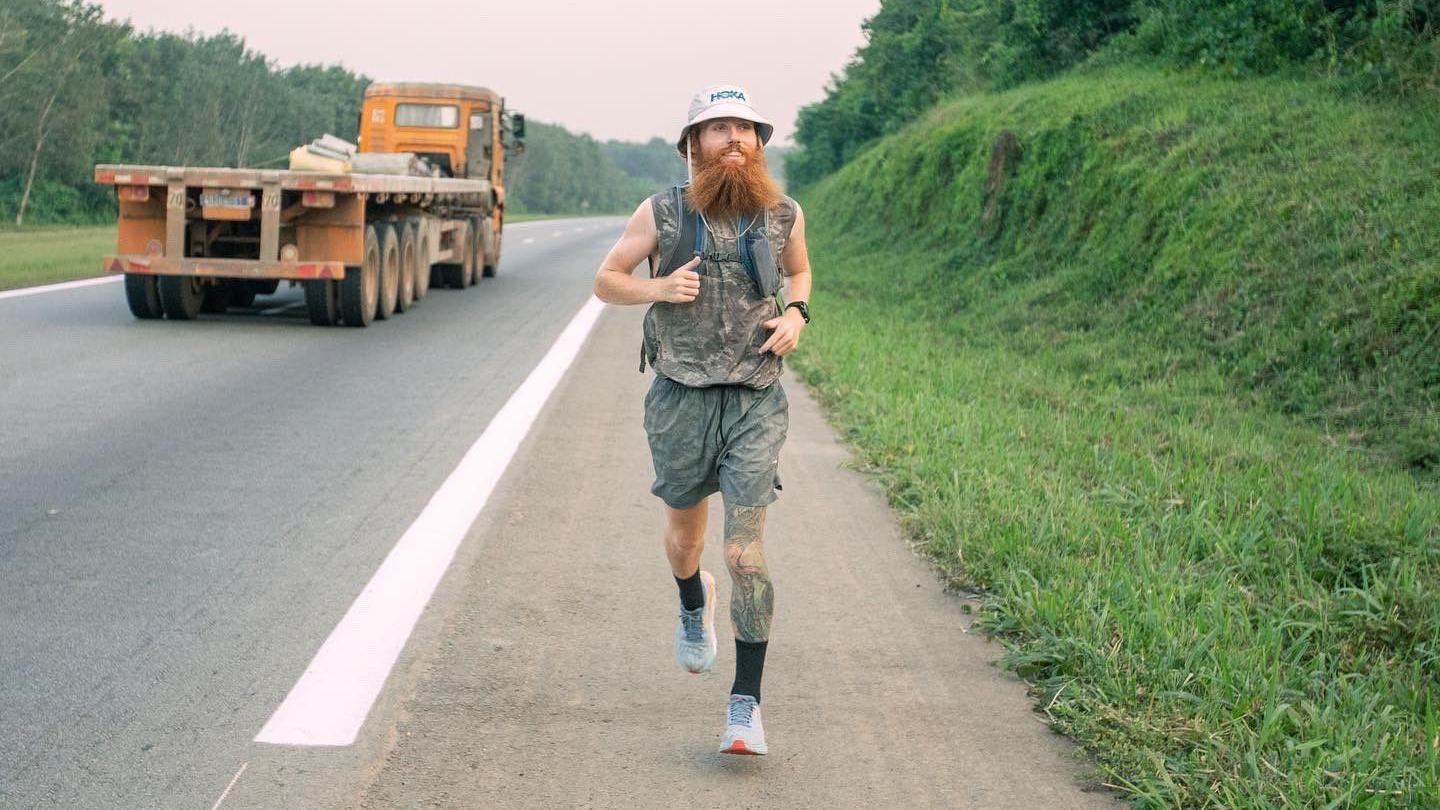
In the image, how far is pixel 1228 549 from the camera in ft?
19.9

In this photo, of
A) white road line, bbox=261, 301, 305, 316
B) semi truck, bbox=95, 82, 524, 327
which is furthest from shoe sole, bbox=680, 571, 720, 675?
white road line, bbox=261, 301, 305, 316

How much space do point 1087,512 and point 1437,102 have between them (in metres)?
7.96

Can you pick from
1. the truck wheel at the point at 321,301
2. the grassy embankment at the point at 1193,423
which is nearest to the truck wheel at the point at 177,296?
the truck wheel at the point at 321,301

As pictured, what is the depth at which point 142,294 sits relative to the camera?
1519 cm

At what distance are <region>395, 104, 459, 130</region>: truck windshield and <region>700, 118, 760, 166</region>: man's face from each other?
19821mm

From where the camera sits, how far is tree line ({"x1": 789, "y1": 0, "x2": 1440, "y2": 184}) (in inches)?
557

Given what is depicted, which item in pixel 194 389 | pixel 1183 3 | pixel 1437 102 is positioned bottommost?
pixel 194 389

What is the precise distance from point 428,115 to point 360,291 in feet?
28.7

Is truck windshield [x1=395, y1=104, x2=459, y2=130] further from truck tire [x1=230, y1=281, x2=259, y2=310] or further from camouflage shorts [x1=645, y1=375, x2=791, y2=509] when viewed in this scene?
camouflage shorts [x1=645, y1=375, x2=791, y2=509]

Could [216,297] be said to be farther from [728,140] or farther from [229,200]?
[728,140]

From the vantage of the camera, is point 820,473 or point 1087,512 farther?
point 820,473

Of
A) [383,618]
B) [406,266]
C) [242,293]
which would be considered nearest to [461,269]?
[406,266]

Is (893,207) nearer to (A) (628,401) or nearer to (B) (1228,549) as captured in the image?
(A) (628,401)

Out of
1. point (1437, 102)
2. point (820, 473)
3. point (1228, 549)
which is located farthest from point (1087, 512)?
point (1437, 102)
